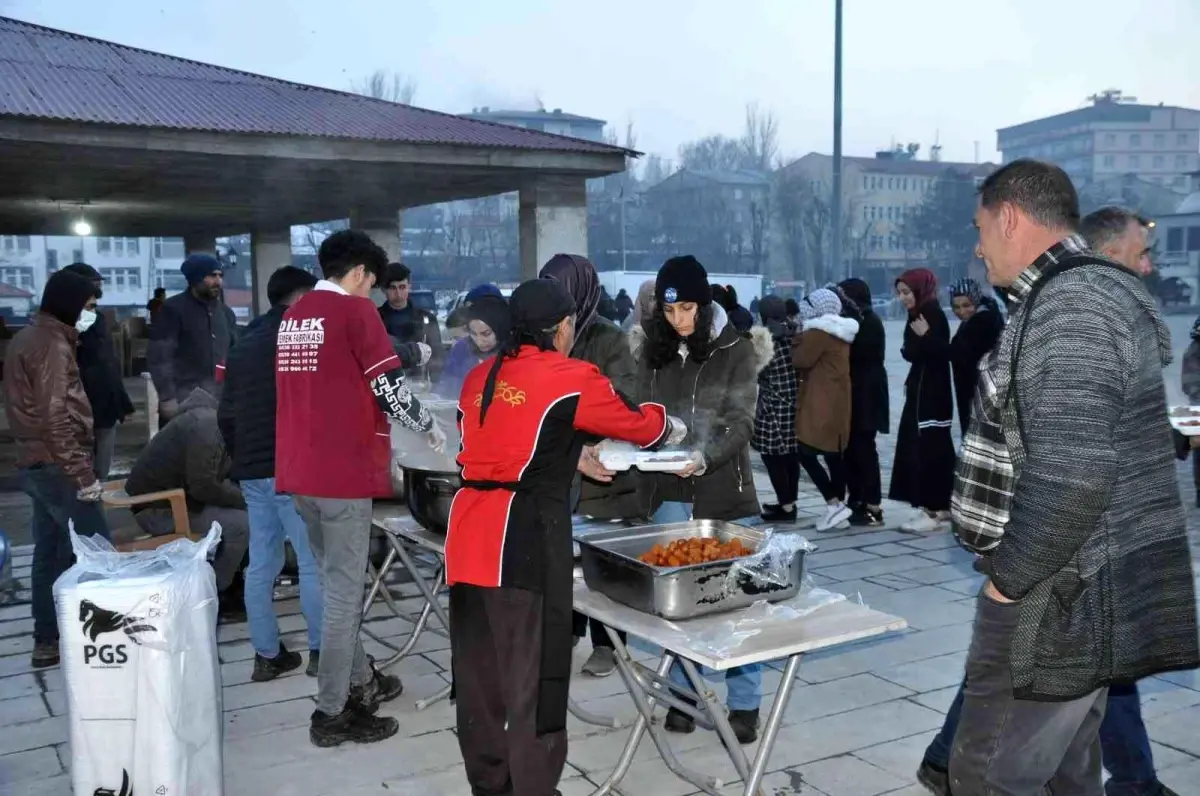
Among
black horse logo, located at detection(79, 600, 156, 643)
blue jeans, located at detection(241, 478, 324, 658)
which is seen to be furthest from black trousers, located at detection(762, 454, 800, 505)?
black horse logo, located at detection(79, 600, 156, 643)

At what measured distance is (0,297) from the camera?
48812 millimetres

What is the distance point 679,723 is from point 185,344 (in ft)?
A: 17.4

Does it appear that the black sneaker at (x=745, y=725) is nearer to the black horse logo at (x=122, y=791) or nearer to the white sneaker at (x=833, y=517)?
the black horse logo at (x=122, y=791)

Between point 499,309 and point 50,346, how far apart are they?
2.09 m

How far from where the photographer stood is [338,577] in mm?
3951

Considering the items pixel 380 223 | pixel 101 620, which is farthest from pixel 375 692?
pixel 380 223

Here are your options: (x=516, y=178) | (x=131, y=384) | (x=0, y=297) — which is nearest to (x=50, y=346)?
(x=516, y=178)

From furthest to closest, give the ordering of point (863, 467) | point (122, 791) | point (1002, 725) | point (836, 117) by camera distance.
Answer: point (836, 117) → point (863, 467) → point (122, 791) → point (1002, 725)

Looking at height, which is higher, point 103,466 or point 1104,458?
point 1104,458

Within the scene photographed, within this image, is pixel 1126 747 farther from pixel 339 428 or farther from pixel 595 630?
pixel 339 428

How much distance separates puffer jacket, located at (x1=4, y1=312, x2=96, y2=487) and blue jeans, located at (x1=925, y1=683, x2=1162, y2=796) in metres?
3.92

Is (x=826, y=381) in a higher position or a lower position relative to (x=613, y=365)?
lower

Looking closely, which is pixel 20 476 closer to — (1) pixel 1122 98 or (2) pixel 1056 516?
(2) pixel 1056 516

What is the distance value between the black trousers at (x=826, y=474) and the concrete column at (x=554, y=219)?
11.2ft
